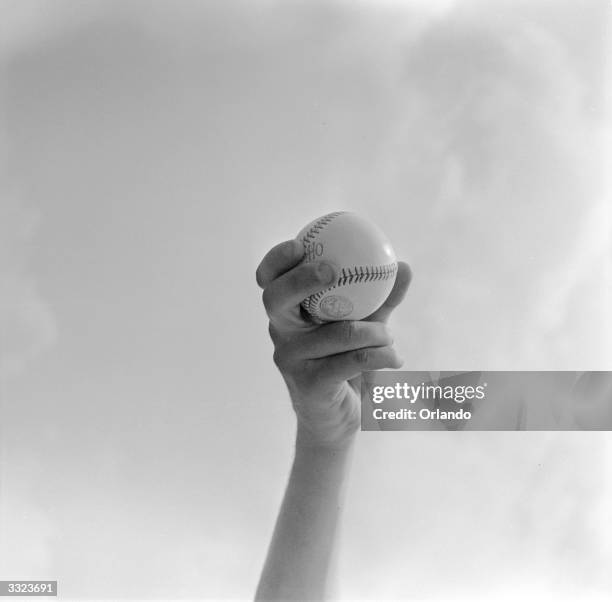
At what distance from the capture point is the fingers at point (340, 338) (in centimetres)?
78

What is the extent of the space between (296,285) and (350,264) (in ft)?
0.30

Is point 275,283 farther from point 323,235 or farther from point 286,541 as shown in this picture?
point 286,541

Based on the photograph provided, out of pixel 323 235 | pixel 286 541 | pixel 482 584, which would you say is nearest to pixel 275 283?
pixel 323 235

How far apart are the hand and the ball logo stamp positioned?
1 centimetres

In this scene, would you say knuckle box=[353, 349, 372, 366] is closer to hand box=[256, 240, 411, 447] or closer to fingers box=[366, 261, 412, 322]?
hand box=[256, 240, 411, 447]

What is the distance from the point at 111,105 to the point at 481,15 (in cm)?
72

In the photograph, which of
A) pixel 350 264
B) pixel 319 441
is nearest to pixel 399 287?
pixel 350 264

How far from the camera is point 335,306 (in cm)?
81

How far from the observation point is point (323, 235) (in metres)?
0.82

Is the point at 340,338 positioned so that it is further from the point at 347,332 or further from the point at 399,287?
the point at 399,287

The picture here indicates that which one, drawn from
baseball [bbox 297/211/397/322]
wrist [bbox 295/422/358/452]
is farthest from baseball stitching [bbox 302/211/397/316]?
wrist [bbox 295/422/358/452]

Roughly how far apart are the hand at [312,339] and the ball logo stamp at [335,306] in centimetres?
1

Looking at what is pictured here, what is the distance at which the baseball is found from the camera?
2.63 feet

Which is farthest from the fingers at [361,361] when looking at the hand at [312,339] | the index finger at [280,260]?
the index finger at [280,260]
